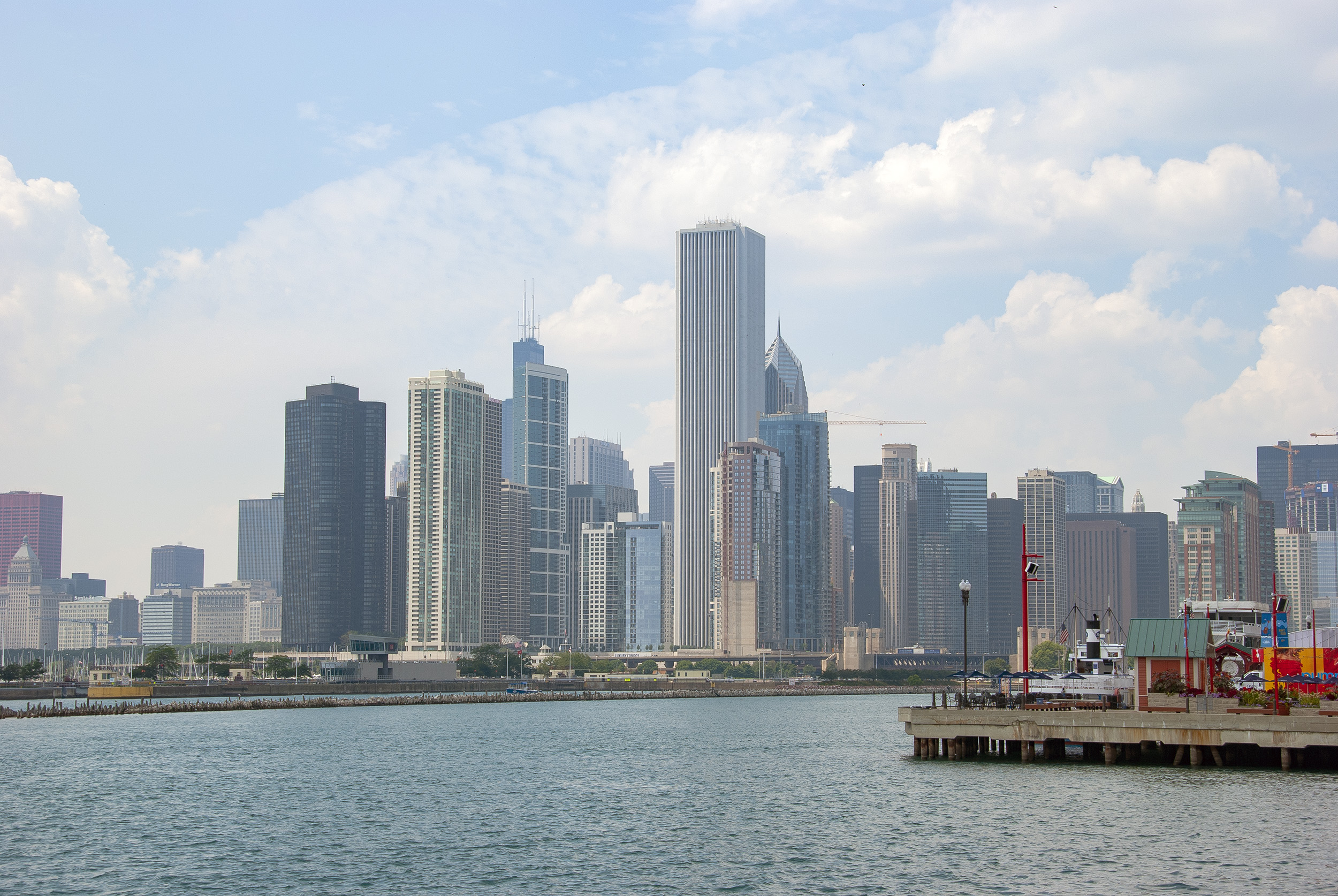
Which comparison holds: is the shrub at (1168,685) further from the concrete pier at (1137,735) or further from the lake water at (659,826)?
the lake water at (659,826)

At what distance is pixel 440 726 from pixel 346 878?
108146 millimetres

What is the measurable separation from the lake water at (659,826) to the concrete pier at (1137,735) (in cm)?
173

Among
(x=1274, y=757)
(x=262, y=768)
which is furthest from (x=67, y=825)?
(x=1274, y=757)

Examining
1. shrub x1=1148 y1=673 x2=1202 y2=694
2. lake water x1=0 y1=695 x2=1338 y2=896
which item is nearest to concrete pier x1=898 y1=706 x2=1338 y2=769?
lake water x1=0 y1=695 x2=1338 y2=896

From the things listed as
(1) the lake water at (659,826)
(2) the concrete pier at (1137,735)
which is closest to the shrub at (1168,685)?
(2) the concrete pier at (1137,735)

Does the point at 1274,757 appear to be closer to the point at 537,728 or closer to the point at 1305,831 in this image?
the point at 1305,831

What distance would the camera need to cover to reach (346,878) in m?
57.7

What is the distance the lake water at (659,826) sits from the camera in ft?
183

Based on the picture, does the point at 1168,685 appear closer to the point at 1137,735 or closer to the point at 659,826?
the point at 1137,735

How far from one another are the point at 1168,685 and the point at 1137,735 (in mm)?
9343

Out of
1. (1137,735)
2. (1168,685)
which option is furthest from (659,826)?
(1168,685)

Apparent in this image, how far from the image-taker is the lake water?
5584cm

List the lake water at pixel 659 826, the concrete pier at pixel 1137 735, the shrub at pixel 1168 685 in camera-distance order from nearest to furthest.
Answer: the lake water at pixel 659 826, the concrete pier at pixel 1137 735, the shrub at pixel 1168 685

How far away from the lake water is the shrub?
839 cm
